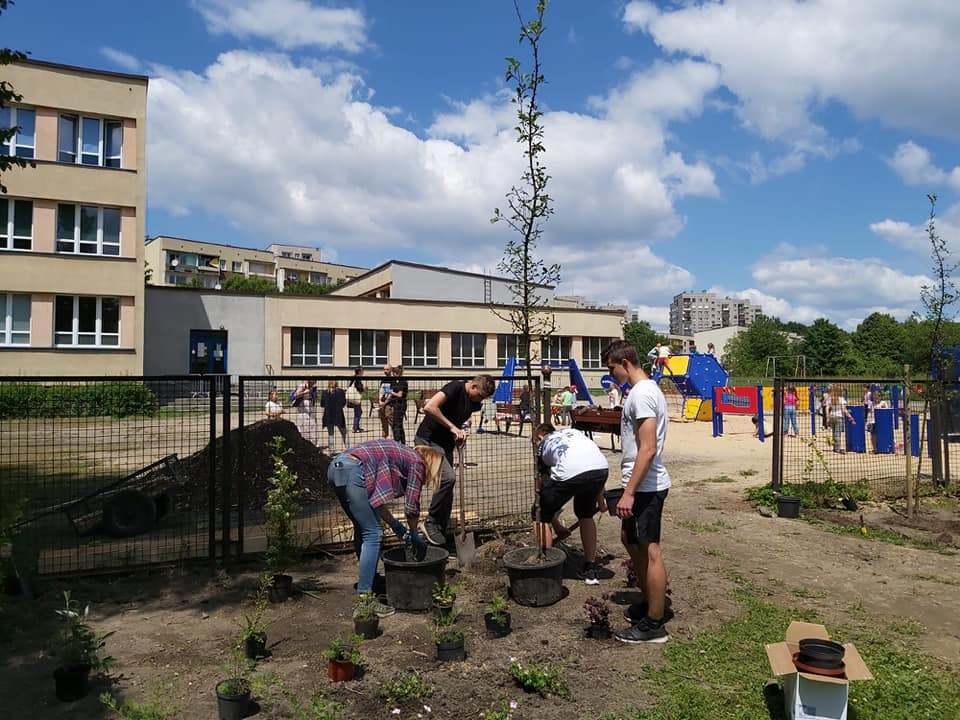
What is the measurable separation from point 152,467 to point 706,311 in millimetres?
199606

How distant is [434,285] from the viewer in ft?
155

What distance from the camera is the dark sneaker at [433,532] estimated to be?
6.12 metres

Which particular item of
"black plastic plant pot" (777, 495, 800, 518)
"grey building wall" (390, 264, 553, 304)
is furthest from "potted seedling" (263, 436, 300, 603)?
"grey building wall" (390, 264, 553, 304)

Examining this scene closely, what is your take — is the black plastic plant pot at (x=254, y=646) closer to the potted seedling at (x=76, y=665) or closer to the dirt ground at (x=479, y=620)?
the dirt ground at (x=479, y=620)

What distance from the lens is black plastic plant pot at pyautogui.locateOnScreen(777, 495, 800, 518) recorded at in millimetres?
8312

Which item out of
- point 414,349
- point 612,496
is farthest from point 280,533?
point 414,349

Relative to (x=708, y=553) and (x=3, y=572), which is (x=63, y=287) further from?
(x=708, y=553)

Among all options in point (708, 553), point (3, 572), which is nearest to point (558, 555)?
point (708, 553)

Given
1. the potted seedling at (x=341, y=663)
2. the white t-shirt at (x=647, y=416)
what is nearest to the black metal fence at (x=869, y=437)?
the white t-shirt at (x=647, y=416)

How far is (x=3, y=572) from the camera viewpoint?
502 cm

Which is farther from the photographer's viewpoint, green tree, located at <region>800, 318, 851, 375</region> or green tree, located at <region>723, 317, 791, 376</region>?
green tree, located at <region>723, 317, 791, 376</region>

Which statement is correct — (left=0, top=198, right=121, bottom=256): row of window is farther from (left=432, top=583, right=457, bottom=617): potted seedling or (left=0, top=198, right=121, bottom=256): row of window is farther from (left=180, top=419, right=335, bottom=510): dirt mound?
(left=432, top=583, right=457, bottom=617): potted seedling

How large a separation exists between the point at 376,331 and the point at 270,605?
1254 inches

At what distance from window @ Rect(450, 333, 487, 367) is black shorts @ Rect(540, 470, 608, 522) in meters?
33.4
